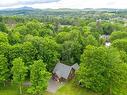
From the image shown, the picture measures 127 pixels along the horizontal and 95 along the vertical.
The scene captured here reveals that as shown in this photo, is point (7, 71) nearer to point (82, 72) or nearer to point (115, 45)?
point (82, 72)

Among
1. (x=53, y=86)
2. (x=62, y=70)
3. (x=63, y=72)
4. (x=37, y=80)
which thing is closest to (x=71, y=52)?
(x=62, y=70)

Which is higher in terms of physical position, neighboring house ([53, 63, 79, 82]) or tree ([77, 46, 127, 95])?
tree ([77, 46, 127, 95])

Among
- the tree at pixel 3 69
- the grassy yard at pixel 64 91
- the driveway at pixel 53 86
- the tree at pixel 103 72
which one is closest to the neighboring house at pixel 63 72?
the driveway at pixel 53 86

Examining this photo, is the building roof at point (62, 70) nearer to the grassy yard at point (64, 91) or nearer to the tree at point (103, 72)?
the grassy yard at point (64, 91)

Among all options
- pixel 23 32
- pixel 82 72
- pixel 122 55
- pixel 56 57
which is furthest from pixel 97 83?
pixel 23 32

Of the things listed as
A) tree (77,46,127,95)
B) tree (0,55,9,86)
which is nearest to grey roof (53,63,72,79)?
tree (77,46,127,95)

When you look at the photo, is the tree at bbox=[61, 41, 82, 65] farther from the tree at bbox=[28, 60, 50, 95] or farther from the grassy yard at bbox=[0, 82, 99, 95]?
the tree at bbox=[28, 60, 50, 95]
